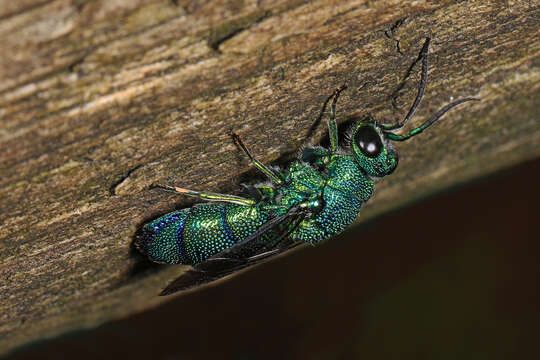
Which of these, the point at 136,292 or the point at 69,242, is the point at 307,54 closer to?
the point at 69,242

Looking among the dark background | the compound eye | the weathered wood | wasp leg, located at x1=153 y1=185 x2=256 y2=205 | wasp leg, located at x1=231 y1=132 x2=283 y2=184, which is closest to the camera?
the weathered wood

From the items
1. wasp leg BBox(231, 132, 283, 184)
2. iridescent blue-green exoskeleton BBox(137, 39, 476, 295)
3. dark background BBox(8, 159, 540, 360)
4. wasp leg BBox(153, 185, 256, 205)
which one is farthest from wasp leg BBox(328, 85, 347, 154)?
dark background BBox(8, 159, 540, 360)

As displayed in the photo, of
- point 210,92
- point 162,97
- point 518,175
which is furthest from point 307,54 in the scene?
point 518,175

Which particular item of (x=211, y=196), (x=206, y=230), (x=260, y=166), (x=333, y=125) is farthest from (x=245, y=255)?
(x=333, y=125)

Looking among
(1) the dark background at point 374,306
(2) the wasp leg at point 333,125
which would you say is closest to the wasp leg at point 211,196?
(2) the wasp leg at point 333,125

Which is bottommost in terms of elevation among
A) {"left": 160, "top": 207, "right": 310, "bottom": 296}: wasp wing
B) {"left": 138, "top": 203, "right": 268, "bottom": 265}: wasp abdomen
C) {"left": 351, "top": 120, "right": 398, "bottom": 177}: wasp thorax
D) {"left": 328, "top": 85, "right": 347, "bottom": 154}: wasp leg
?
{"left": 160, "top": 207, "right": 310, "bottom": 296}: wasp wing

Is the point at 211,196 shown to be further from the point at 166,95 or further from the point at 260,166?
the point at 166,95

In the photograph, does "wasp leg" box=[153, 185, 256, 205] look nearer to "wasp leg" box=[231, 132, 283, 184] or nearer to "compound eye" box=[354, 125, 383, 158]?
"wasp leg" box=[231, 132, 283, 184]
